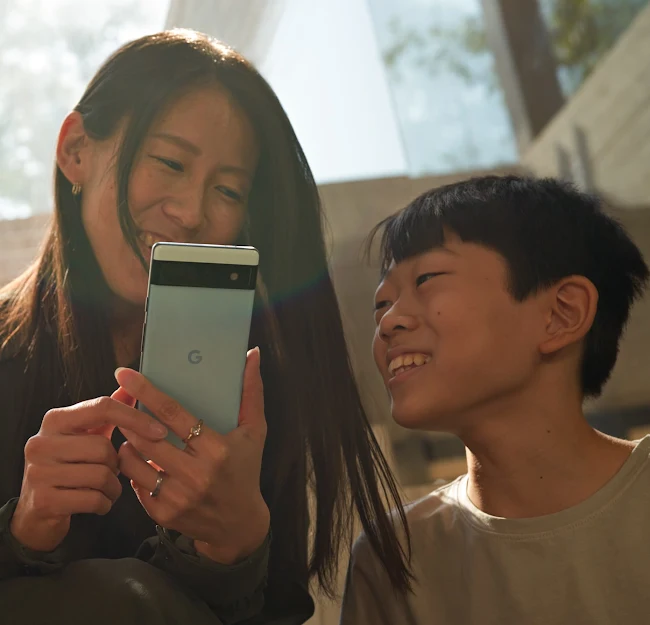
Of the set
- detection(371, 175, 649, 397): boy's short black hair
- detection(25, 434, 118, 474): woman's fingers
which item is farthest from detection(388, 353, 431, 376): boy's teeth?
detection(25, 434, 118, 474): woman's fingers

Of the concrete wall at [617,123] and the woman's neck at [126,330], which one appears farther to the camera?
the concrete wall at [617,123]

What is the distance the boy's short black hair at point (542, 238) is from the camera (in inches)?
31.4

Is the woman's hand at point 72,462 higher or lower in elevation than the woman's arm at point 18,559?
higher

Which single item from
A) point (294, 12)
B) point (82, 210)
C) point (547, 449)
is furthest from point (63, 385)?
point (294, 12)

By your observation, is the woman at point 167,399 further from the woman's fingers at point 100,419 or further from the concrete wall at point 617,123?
the concrete wall at point 617,123

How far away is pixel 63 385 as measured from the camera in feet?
2.32

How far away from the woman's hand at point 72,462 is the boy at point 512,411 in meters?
0.31

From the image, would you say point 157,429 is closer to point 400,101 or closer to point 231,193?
point 231,193

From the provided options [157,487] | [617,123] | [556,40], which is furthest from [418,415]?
[556,40]

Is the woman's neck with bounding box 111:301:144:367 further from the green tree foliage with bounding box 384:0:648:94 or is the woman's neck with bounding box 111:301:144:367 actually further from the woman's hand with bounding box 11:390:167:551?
the green tree foliage with bounding box 384:0:648:94

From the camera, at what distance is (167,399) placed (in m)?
0.53

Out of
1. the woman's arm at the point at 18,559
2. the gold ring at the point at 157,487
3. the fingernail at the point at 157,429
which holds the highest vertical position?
the fingernail at the point at 157,429

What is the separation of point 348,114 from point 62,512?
3.58 feet

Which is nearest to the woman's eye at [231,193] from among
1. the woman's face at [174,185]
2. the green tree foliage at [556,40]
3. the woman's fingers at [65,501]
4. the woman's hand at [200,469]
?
the woman's face at [174,185]
